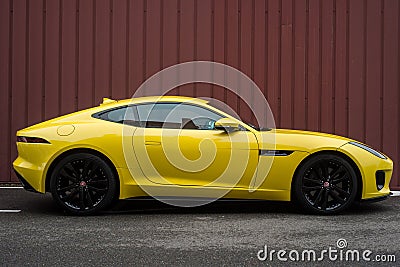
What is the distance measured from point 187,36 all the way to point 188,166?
3538mm

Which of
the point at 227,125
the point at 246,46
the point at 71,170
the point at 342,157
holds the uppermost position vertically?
the point at 246,46

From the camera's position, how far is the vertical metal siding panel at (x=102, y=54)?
10.6 metres

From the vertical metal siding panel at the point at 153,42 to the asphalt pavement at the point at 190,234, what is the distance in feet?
8.78

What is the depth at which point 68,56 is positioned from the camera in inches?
417

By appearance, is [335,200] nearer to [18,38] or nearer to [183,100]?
[183,100]

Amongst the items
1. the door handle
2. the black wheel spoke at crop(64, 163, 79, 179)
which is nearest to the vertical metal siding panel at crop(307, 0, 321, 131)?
the door handle

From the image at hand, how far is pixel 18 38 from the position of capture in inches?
417

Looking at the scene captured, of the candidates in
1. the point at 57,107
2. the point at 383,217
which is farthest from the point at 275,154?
the point at 57,107

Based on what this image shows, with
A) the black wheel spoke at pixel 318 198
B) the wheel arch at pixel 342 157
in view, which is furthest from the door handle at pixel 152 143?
the black wheel spoke at pixel 318 198

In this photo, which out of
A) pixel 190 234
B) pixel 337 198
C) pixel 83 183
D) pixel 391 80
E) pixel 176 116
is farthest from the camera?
pixel 391 80

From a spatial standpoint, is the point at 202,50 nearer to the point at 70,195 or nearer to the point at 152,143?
the point at 152,143

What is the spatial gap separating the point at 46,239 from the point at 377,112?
20.1ft

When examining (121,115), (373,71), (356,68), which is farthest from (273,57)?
(121,115)

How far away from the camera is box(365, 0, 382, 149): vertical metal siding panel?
10516 mm
